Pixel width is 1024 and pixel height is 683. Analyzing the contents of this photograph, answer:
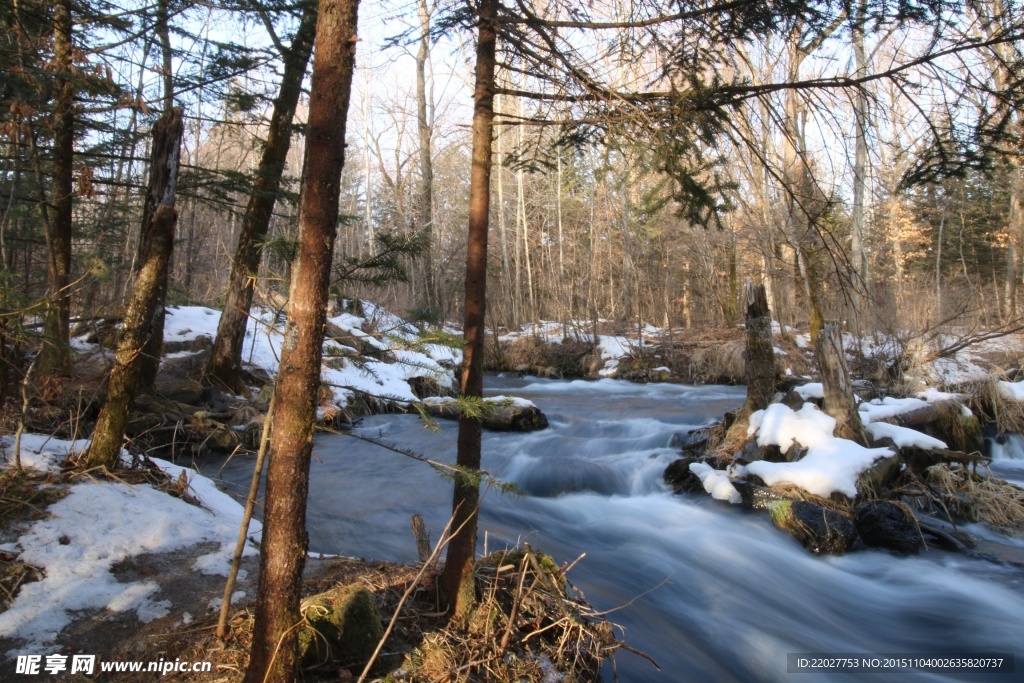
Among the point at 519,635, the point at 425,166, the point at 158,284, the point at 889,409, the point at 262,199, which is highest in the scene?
the point at 425,166

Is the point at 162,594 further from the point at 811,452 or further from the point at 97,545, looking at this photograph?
the point at 811,452

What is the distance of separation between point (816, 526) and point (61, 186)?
9494 millimetres

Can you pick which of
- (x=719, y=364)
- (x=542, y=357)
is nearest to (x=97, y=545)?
(x=719, y=364)

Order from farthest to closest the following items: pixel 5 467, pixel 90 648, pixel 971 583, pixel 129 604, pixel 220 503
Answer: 1. pixel 971 583
2. pixel 220 503
3. pixel 5 467
4. pixel 129 604
5. pixel 90 648

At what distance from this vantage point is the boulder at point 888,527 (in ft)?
20.4

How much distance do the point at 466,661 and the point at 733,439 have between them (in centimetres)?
635

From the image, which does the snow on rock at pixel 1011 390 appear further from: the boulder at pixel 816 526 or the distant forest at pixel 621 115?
the boulder at pixel 816 526

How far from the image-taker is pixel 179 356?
404 inches

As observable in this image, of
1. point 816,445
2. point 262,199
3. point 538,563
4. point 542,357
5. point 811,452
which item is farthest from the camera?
point 542,357

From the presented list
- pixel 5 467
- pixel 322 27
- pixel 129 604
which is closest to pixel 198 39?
pixel 5 467

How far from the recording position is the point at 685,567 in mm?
6324

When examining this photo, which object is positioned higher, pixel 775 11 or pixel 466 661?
pixel 775 11

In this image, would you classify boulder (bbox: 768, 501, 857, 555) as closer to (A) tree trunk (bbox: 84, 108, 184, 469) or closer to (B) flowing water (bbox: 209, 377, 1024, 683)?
(B) flowing water (bbox: 209, 377, 1024, 683)

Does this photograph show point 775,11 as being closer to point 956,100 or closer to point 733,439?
point 956,100
